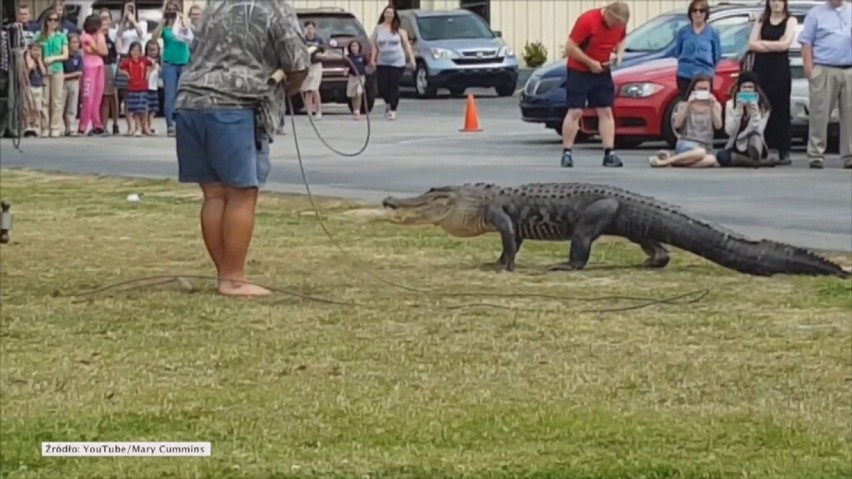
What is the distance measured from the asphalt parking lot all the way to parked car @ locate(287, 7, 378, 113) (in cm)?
388

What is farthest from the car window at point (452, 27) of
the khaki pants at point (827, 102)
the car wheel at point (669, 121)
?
the khaki pants at point (827, 102)

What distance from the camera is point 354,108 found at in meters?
31.5

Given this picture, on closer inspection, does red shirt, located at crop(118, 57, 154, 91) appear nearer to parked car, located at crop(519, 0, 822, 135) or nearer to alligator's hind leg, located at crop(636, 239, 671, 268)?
parked car, located at crop(519, 0, 822, 135)

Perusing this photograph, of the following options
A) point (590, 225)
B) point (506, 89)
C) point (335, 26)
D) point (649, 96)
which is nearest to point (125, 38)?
point (335, 26)

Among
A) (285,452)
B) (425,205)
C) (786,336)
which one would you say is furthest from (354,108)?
(285,452)

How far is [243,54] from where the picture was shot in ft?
32.3

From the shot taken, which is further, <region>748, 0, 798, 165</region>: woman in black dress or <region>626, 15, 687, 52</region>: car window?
<region>626, 15, 687, 52</region>: car window

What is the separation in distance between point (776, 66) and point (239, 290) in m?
10.3

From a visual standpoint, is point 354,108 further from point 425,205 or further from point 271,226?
point 425,205

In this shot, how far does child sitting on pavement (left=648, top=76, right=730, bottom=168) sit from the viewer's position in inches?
751

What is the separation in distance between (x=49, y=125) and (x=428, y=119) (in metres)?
6.38

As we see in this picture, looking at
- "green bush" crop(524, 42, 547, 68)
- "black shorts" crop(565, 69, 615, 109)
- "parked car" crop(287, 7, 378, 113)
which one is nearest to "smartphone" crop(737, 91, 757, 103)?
"black shorts" crop(565, 69, 615, 109)

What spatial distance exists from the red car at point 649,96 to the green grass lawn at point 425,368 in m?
9.21

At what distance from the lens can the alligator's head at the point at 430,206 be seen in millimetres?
11094
